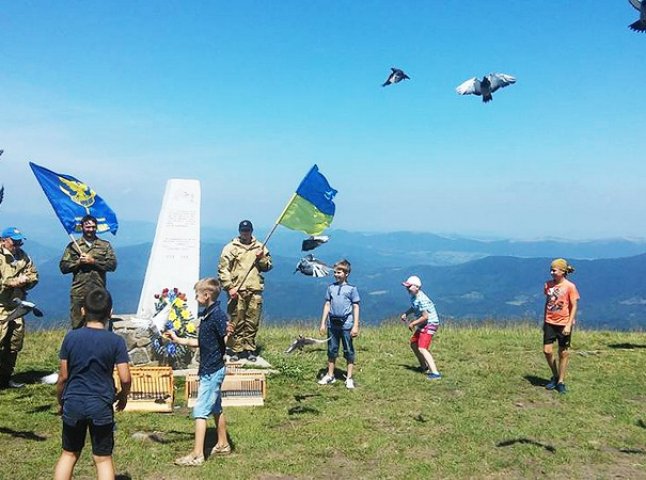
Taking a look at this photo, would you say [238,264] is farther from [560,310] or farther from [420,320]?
[560,310]

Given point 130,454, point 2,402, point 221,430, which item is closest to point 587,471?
point 221,430

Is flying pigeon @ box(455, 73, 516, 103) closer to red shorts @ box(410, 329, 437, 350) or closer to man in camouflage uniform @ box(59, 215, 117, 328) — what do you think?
red shorts @ box(410, 329, 437, 350)

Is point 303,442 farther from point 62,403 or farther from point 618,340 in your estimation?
point 618,340

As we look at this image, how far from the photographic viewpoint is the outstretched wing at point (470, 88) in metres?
8.81

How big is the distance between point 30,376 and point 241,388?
4280 mm

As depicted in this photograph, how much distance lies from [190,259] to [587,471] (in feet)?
27.1

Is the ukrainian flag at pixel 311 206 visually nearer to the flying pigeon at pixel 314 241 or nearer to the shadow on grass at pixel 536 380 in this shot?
the flying pigeon at pixel 314 241

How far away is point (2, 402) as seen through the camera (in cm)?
839

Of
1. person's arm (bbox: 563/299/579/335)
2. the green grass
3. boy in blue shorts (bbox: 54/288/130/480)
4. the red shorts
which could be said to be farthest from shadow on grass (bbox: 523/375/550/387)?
boy in blue shorts (bbox: 54/288/130/480)

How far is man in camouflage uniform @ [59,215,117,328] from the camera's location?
902 cm

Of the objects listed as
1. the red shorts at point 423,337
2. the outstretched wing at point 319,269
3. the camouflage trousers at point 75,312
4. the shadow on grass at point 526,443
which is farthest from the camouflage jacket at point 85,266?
the shadow on grass at point 526,443

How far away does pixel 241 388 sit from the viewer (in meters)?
8.83

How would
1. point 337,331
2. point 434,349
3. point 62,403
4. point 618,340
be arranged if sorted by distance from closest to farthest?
point 62,403 → point 337,331 → point 434,349 → point 618,340

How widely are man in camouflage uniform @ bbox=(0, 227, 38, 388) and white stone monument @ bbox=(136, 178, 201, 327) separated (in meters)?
2.47
